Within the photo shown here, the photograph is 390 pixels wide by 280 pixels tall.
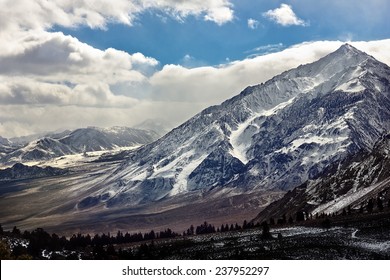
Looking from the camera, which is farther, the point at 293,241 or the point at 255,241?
the point at 255,241

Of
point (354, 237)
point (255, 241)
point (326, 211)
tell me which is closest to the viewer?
point (354, 237)

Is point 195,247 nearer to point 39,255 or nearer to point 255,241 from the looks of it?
point 255,241
